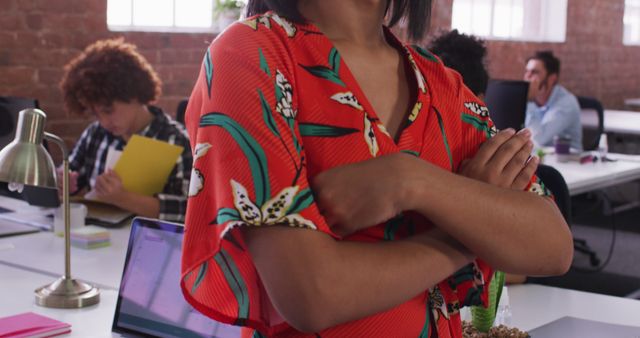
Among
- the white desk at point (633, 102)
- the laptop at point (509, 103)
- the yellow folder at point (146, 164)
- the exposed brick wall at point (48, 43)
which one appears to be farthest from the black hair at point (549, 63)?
the yellow folder at point (146, 164)

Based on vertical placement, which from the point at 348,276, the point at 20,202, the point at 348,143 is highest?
the point at 348,143

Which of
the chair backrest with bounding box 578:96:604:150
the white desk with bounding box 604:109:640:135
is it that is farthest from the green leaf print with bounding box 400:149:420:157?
the white desk with bounding box 604:109:640:135

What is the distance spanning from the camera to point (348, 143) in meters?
1.00

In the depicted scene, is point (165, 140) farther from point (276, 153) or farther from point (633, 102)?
point (633, 102)

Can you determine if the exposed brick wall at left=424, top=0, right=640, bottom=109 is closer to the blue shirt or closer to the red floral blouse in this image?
the blue shirt

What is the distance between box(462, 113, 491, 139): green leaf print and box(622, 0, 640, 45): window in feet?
31.2

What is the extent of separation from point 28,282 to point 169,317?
739mm

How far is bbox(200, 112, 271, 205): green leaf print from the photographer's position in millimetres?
919

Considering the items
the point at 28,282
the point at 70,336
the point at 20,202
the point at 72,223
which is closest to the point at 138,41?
the point at 20,202

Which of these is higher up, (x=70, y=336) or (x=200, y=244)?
(x=200, y=244)

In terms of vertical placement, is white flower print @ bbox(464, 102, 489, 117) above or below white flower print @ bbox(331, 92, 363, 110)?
below

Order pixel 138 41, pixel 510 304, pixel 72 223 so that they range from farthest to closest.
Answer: pixel 138 41 < pixel 72 223 < pixel 510 304

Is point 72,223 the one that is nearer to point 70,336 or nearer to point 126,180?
point 126,180

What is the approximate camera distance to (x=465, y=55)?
10.6ft
